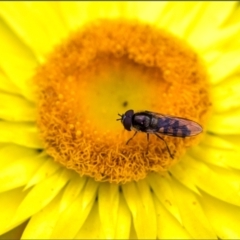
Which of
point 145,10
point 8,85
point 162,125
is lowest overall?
point 162,125

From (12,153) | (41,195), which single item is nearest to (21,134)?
(12,153)

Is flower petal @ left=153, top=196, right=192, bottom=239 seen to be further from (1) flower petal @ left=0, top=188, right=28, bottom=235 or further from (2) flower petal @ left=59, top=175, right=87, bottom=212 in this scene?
(1) flower petal @ left=0, top=188, right=28, bottom=235

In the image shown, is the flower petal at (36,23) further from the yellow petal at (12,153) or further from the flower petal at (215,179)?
the flower petal at (215,179)

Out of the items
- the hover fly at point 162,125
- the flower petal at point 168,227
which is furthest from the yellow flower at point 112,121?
the hover fly at point 162,125

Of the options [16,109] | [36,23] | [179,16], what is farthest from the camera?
[179,16]

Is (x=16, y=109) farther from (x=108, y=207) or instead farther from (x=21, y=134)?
(x=108, y=207)

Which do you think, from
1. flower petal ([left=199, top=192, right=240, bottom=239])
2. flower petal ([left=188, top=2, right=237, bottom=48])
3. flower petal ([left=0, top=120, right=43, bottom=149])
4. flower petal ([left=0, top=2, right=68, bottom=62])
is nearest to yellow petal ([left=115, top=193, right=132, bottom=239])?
flower petal ([left=199, top=192, right=240, bottom=239])
